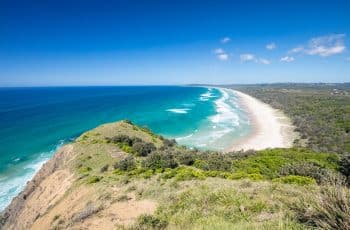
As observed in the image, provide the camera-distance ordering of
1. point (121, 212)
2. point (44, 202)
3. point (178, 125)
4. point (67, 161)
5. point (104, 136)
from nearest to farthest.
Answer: point (121, 212), point (44, 202), point (67, 161), point (104, 136), point (178, 125)

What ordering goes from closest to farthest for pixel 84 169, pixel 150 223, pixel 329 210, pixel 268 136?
pixel 329 210 → pixel 150 223 → pixel 84 169 → pixel 268 136

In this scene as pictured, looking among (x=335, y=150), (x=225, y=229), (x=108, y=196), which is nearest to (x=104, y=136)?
(x=108, y=196)

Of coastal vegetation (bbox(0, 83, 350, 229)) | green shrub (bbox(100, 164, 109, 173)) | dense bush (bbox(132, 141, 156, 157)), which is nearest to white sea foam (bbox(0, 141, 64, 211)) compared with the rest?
coastal vegetation (bbox(0, 83, 350, 229))

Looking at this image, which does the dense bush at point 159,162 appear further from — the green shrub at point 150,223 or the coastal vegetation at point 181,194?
the green shrub at point 150,223

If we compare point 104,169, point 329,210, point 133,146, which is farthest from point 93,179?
point 329,210

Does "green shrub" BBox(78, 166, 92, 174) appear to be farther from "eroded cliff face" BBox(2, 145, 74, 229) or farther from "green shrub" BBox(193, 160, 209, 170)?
"green shrub" BBox(193, 160, 209, 170)

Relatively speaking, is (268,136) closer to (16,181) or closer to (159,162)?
(159,162)

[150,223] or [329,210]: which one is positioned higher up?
[329,210]

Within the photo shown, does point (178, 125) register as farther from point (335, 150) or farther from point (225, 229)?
point (225, 229)
